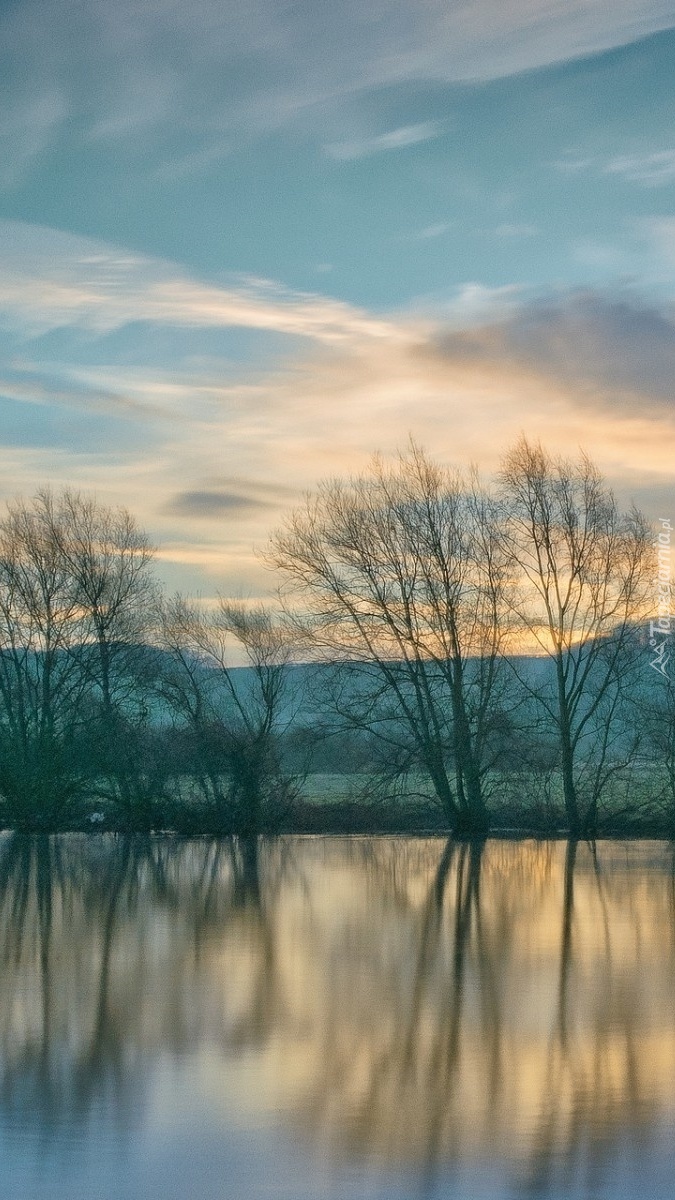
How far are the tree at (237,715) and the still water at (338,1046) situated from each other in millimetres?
12328

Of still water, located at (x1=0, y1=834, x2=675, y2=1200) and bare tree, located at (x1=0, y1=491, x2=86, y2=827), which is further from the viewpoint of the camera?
bare tree, located at (x1=0, y1=491, x2=86, y2=827)

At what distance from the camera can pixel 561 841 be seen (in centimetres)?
2778

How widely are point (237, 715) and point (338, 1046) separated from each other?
23054 mm

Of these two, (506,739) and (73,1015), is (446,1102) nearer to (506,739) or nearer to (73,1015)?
(73,1015)

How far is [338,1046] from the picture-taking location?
7648 millimetres

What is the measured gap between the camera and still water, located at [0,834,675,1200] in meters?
5.17

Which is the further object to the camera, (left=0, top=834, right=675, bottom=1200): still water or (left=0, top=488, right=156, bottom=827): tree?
(left=0, top=488, right=156, bottom=827): tree

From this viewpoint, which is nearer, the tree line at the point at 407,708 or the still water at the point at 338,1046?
the still water at the point at 338,1046

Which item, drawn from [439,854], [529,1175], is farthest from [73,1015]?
[439,854]

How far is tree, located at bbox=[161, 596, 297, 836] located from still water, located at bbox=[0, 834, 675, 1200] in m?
12.3

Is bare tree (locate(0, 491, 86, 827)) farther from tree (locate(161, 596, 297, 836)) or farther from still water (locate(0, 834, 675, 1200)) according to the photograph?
still water (locate(0, 834, 675, 1200))

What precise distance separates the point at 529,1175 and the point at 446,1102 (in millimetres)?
1214

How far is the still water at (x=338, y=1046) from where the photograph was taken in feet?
17.0

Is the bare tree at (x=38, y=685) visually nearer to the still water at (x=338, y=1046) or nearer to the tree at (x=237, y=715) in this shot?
the tree at (x=237, y=715)
